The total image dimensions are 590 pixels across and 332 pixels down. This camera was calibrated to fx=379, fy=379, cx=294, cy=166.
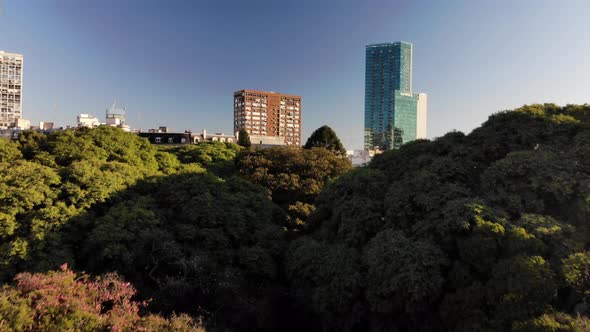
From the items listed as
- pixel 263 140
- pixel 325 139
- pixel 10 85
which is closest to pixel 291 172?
pixel 325 139

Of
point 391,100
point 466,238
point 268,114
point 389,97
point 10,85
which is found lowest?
point 466,238

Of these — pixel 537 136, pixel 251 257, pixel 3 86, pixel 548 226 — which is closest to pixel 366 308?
pixel 251 257

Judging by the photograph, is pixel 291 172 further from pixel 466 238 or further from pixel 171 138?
pixel 171 138

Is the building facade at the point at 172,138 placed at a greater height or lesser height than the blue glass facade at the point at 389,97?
lesser

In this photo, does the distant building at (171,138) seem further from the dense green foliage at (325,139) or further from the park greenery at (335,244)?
the park greenery at (335,244)

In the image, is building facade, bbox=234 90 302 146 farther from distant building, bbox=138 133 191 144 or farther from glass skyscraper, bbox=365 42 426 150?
distant building, bbox=138 133 191 144

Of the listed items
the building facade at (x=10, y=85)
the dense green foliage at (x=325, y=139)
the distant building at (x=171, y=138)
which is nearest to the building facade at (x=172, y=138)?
the distant building at (x=171, y=138)

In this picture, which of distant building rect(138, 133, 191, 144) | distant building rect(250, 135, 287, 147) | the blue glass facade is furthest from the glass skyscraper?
distant building rect(138, 133, 191, 144)
